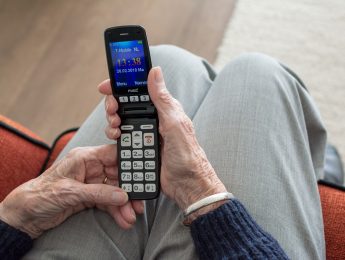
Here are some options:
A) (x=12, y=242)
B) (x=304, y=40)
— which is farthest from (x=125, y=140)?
(x=304, y=40)

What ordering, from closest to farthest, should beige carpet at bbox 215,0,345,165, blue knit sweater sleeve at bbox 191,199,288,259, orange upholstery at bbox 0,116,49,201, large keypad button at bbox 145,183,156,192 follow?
blue knit sweater sleeve at bbox 191,199,288,259
large keypad button at bbox 145,183,156,192
orange upholstery at bbox 0,116,49,201
beige carpet at bbox 215,0,345,165

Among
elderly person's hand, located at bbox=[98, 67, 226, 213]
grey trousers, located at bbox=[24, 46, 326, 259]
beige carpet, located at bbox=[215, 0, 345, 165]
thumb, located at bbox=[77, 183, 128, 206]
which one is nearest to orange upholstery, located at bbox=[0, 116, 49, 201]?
grey trousers, located at bbox=[24, 46, 326, 259]

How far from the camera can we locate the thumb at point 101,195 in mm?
604

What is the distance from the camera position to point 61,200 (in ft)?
1.98

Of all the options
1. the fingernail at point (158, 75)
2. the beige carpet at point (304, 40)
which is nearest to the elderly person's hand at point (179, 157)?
the fingernail at point (158, 75)

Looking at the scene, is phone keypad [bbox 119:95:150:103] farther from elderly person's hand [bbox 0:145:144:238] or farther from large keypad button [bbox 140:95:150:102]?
elderly person's hand [bbox 0:145:144:238]

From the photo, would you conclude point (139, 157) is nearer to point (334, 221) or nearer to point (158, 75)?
point (158, 75)

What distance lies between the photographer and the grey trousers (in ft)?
1.91

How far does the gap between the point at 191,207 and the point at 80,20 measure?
117 cm

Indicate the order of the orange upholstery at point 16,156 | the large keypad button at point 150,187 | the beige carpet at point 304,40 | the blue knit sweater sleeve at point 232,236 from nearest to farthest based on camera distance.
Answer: the blue knit sweater sleeve at point 232,236 < the large keypad button at point 150,187 < the orange upholstery at point 16,156 < the beige carpet at point 304,40

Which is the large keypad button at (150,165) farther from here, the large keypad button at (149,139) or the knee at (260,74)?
the knee at (260,74)

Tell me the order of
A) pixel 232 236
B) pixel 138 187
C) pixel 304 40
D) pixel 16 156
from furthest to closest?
pixel 304 40, pixel 16 156, pixel 138 187, pixel 232 236

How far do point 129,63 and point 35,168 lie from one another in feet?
1.09

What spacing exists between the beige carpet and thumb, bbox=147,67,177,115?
2.28 ft
